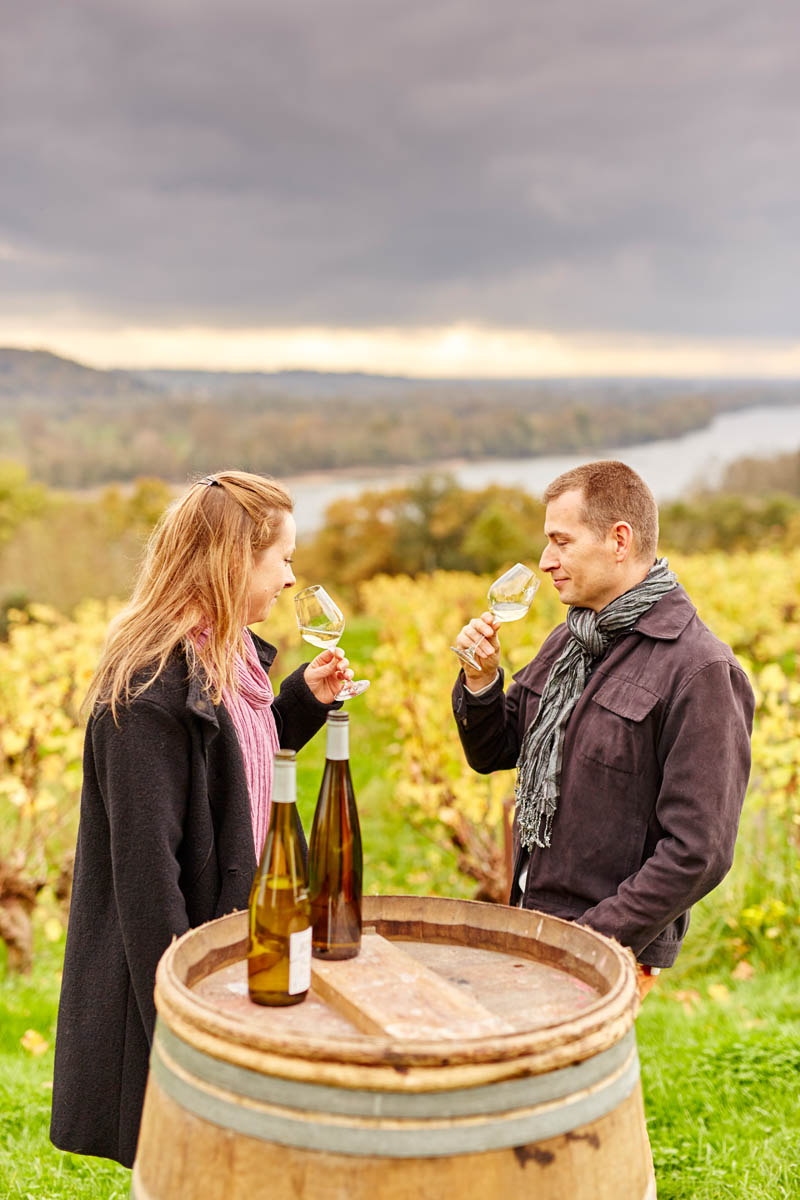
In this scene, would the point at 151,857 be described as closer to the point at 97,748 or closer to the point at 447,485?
the point at 97,748

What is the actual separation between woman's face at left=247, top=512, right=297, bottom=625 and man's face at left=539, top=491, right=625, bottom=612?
67cm

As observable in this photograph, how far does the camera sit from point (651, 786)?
255 cm

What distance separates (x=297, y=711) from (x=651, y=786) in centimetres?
102

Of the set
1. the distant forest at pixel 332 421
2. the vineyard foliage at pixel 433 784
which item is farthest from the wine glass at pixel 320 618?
the distant forest at pixel 332 421

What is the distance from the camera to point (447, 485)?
108ft

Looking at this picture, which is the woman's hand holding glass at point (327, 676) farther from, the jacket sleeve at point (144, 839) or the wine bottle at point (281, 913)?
the wine bottle at point (281, 913)

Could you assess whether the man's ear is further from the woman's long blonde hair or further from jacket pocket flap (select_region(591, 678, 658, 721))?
the woman's long blonde hair

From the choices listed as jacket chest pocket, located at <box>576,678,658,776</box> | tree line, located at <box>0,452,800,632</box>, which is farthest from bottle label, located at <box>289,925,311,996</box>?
tree line, located at <box>0,452,800,632</box>

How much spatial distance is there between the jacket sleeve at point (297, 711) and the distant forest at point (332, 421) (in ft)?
115

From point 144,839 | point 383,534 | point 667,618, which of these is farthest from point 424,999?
point 383,534

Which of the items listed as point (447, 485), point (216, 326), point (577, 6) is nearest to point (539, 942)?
point (577, 6)

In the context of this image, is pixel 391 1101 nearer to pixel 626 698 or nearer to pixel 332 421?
pixel 626 698

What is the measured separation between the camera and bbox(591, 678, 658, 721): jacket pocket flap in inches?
99.5

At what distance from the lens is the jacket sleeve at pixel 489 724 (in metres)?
3.01
